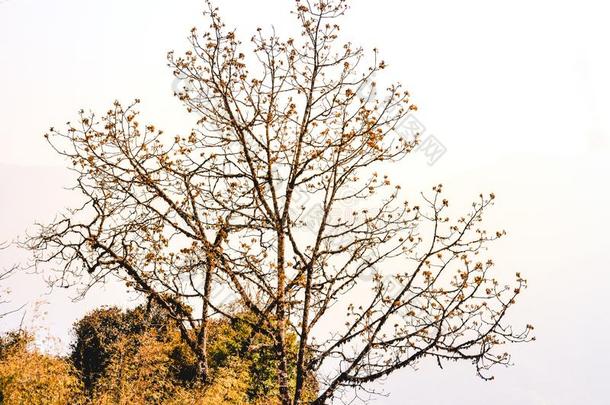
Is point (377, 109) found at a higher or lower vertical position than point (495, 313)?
higher

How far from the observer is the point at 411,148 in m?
8.54

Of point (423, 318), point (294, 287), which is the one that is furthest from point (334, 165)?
point (423, 318)

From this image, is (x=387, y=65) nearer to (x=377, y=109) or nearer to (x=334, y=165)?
(x=377, y=109)

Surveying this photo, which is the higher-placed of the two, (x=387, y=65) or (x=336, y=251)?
(x=387, y=65)

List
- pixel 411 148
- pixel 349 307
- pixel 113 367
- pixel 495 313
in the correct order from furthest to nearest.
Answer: pixel 113 367
pixel 411 148
pixel 349 307
pixel 495 313

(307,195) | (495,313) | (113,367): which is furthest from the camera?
(113,367)

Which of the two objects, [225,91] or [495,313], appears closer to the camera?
[495,313]

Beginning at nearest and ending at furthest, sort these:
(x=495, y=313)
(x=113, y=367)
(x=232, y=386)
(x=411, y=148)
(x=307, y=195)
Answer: (x=495, y=313)
(x=411, y=148)
(x=307, y=195)
(x=232, y=386)
(x=113, y=367)

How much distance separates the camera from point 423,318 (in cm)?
784

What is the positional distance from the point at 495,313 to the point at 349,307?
2.02 metres

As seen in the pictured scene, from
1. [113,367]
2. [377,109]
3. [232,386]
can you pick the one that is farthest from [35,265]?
[377,109]

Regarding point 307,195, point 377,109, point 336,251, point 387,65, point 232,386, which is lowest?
point 232,386

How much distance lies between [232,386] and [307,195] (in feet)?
14.6

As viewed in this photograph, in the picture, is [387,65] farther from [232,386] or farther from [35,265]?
[35,265]
